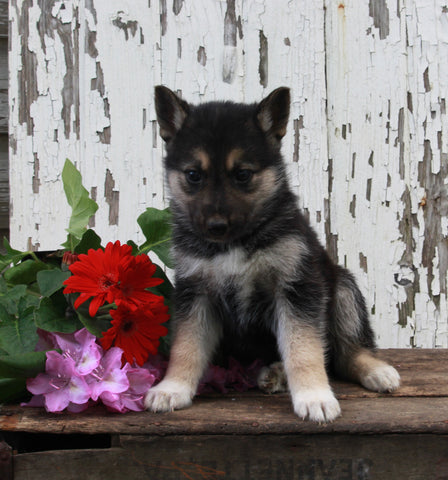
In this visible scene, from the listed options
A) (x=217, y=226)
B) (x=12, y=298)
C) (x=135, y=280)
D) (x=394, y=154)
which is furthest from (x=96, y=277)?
(x=394, y=154)

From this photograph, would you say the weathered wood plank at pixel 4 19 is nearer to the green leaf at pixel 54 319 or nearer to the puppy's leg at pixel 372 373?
the green leaf at pixel 54 319

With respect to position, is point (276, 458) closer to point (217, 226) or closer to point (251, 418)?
point (251, 418)

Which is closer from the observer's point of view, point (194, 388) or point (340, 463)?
point (340, 463)

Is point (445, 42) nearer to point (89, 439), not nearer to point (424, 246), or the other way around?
→ point (424, 246)

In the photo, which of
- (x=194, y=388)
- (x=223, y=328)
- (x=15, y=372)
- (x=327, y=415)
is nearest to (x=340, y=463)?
(x=327, y=415)

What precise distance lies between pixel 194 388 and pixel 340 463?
25.3 inches

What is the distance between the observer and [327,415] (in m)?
1.99

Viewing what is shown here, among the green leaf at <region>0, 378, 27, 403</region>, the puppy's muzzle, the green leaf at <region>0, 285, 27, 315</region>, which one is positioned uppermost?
the puppy's muzzle

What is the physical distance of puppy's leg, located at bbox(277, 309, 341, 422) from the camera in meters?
2.02

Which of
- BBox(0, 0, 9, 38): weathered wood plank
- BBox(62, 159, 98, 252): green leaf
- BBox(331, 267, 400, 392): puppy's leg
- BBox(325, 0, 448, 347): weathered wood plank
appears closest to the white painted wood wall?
BBox(325, 0, 448, 347): weathered wood plank

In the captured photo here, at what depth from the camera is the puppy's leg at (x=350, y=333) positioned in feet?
8.57

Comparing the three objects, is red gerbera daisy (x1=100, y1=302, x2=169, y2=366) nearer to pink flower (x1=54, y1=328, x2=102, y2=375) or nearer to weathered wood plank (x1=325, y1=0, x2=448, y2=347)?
pink flower (x1=54, y1=328, x2=102, y2=375)

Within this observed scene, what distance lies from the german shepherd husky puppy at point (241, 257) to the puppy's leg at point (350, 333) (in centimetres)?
3

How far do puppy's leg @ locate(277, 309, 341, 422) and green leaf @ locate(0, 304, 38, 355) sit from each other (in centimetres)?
99
